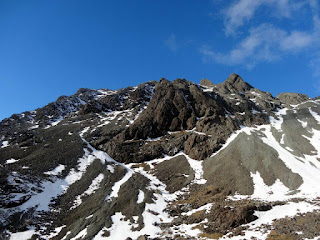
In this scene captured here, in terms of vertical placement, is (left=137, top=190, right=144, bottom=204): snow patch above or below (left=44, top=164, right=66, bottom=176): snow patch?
below

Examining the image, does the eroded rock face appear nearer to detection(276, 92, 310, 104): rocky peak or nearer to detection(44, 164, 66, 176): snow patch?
detection(276, 92, 310, 104): rocky peak

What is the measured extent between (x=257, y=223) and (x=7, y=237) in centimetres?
5078

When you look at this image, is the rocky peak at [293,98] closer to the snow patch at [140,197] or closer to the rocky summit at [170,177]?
the rocky summit at [170,177]

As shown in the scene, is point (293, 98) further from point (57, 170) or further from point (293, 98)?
point (57, 170)

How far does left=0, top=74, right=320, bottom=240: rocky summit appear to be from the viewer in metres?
39.8

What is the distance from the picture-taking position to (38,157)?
78.0 meters

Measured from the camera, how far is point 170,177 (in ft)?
236

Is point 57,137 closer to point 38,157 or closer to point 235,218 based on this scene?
point 38,157

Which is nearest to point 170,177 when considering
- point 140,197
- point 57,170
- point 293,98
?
point 140,197

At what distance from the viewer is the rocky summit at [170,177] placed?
39.8 meters

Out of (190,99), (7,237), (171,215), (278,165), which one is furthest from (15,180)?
(190,99)

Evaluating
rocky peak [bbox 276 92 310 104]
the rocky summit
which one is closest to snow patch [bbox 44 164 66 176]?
the rocky summit

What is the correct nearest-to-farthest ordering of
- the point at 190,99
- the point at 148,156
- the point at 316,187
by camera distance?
the point at 316,187, the point at 148,156, the point at 190,99

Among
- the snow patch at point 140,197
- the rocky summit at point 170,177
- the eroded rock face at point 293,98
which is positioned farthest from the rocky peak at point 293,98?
the snow patch at point 140,197
